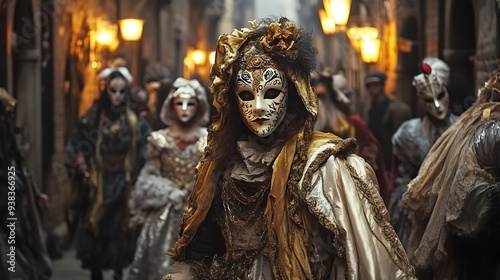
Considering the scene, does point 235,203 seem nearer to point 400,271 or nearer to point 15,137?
point 400,271

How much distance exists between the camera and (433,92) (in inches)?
484

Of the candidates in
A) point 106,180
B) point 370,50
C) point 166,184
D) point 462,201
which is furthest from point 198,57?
point 462,201

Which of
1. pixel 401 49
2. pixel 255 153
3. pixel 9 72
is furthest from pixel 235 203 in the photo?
pixel 401 49

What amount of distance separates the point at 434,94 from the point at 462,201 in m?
2.69

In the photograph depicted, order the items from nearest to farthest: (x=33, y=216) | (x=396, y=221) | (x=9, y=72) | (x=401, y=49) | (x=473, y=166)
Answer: (x=473, y=166) → (x=396, y=221) → (x=33, y=216) → (x=9, y=72) → (x=401, y=49)

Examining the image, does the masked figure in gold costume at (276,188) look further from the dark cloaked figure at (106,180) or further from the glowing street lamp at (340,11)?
the glowing street lamp at (340,11)

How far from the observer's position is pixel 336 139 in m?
7.80

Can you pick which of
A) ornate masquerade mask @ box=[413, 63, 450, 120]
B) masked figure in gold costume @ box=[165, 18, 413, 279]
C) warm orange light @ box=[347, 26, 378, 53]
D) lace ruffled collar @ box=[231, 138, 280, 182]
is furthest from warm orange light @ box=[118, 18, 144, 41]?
lace ruffled collar @ box=[231, 138, 280, 182]

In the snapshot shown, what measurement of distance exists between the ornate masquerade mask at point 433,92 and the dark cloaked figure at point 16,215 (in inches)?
137

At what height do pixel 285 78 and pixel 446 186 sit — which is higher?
pixel 285 78

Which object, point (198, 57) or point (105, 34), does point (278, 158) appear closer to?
point (105, 34)

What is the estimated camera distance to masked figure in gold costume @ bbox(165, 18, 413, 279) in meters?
7.48

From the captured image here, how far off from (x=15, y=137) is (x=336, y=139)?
246 inches

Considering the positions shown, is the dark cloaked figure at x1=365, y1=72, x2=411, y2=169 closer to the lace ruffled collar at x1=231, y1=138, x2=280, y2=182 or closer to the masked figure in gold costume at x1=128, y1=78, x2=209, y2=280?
the masked figure in gold costume at x1=128, y1=78, x2=209, y2=280
